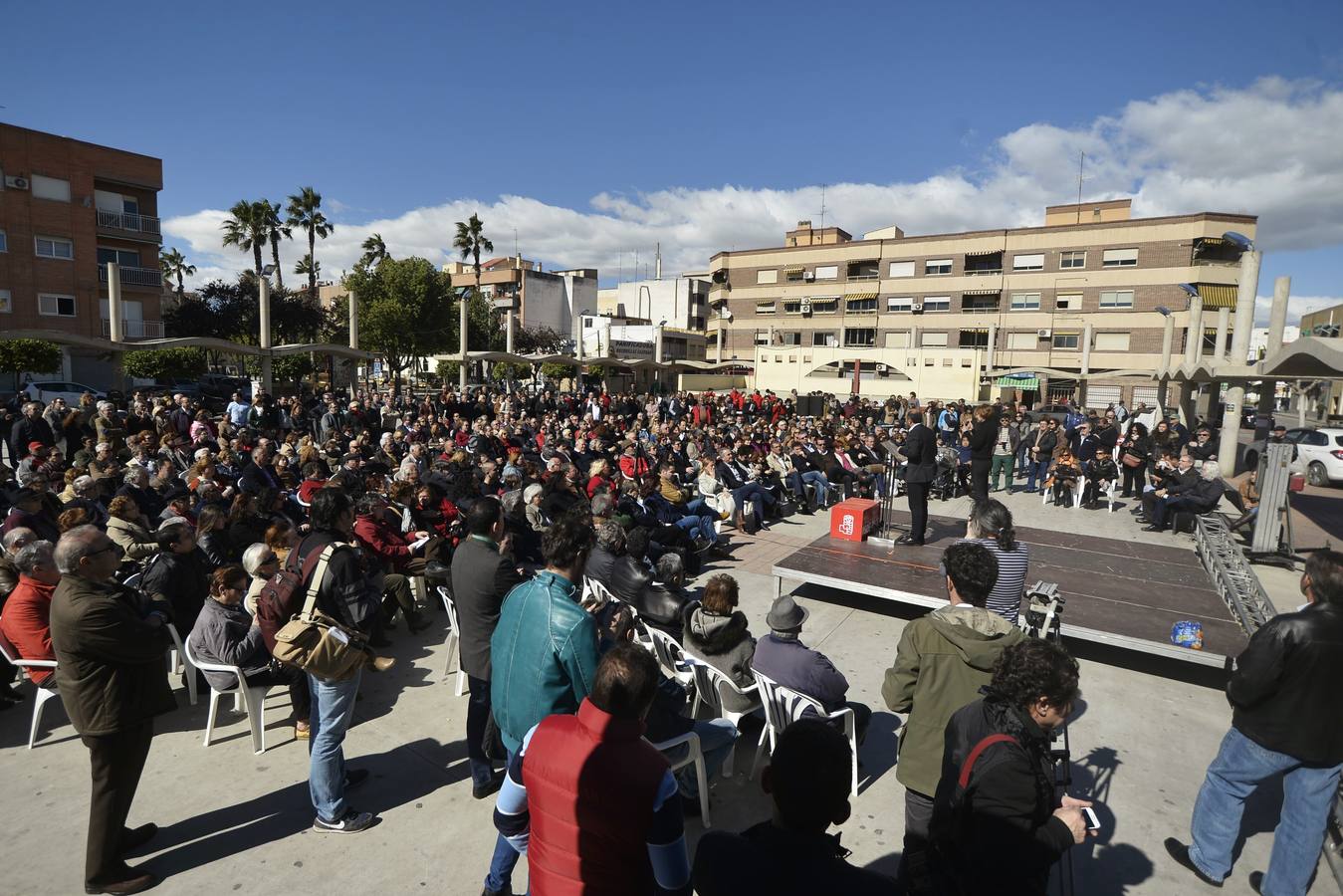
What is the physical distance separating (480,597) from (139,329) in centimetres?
3927

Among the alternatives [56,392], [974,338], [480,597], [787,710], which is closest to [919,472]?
[787,710]

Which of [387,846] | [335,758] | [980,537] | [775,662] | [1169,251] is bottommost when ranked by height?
[387,846]

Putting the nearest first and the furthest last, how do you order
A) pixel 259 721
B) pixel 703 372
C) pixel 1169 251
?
pixel 259 721
pixel 1169 251
pixel 703 372

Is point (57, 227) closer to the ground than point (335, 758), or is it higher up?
higher up

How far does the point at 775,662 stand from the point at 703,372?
46585 millimetres

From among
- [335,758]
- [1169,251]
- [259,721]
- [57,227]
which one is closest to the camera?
[335,758]

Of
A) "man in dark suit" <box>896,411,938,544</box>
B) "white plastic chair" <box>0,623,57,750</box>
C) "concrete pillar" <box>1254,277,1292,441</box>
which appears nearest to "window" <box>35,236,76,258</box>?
"white plastic chair" <box>0,623,57,750</box>

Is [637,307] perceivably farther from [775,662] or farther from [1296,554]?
[775,662]

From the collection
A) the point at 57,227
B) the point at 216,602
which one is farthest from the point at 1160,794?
the point at 57,227

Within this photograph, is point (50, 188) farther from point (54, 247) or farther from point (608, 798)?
point (608, 798)

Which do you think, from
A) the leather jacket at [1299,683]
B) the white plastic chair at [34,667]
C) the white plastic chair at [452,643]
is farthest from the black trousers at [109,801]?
the leather jacket at [1299,683]

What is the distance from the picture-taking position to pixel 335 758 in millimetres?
3625

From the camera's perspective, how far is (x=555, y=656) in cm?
275

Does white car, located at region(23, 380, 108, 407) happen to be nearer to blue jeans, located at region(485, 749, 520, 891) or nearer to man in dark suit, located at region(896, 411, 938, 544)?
man in dark suit, located at region(896, 411, 938, 544)
